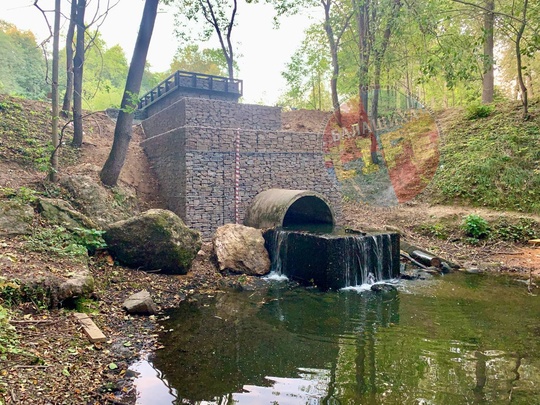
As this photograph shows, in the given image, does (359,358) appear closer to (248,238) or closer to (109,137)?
(248,238)

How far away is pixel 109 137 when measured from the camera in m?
14.1

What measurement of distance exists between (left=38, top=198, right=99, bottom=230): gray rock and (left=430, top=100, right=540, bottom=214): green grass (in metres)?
11.4

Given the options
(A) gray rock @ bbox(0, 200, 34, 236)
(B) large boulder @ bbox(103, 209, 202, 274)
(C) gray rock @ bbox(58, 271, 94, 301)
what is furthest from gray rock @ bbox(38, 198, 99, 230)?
(C) gray rock @ bbox(58, 271, 94, 301)

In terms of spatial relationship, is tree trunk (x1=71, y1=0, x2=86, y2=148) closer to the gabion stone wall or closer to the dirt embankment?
the dirt embankment

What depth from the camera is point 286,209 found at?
8.98m

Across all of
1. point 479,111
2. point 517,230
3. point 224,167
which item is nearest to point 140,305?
point 224,167

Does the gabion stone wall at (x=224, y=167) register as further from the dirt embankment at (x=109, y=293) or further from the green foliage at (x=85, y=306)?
the green foliage at (x=85, y=306)

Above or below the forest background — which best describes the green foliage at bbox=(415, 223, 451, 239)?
below

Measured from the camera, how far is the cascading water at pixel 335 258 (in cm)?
742

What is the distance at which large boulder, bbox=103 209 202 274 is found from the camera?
6949 millimetres

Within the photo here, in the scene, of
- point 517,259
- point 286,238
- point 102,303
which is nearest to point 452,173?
point 517,259

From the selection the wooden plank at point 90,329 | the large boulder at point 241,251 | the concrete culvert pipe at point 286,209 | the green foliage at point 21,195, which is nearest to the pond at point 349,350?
the wooden plank at point 90,329

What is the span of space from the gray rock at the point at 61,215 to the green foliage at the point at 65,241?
0.22 meters

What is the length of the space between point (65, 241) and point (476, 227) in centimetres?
1040
